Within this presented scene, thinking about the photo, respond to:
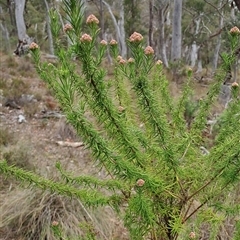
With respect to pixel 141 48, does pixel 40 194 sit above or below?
below

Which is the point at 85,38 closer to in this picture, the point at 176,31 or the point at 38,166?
the point at 38,166

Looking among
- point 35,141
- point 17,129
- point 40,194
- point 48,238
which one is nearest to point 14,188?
point 40,194

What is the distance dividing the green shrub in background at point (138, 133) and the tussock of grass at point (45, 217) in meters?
1.52

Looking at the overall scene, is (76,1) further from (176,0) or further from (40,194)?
(176,0)

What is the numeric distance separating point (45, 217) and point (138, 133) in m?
2.19

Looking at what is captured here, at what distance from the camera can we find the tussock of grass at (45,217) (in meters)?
3.05

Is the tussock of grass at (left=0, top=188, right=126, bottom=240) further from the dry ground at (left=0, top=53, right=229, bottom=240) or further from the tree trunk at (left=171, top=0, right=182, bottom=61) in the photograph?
the tree trunk at (left=171, top=0, right=182, bottom=61)

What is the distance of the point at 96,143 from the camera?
3.23ft

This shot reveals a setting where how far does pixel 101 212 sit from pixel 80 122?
241 centimetres

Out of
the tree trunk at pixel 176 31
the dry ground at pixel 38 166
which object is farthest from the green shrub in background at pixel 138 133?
the tree trunk at pixel 176 31

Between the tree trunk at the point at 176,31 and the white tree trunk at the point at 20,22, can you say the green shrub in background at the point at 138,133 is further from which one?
the white tree trunk at the point at 20,22

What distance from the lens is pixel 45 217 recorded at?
314 cm

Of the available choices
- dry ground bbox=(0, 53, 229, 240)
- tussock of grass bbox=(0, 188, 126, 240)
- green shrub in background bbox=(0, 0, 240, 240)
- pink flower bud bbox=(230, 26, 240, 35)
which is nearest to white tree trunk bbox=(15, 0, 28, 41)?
dry ground bbox=(0, 53, 229, 240)

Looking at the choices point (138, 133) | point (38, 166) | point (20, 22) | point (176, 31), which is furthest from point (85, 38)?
point (20, 22)
